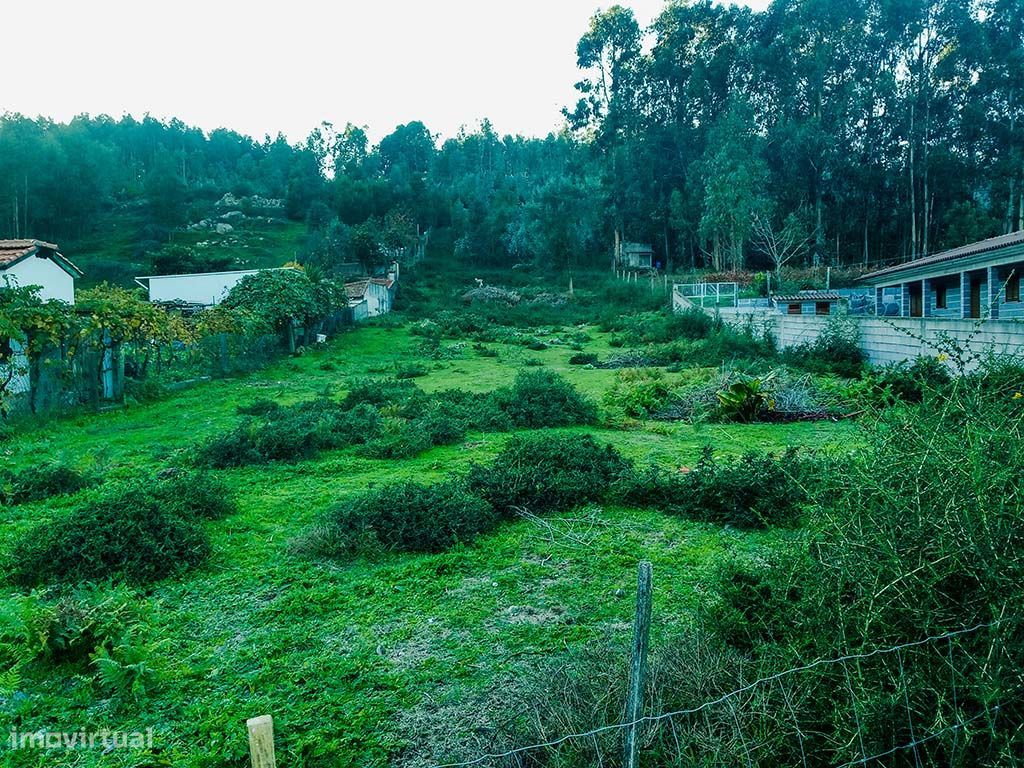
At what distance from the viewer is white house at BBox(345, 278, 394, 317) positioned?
34969mm

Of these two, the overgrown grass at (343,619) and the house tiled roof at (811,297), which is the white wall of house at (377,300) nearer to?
the house tiled roof at (811,297)

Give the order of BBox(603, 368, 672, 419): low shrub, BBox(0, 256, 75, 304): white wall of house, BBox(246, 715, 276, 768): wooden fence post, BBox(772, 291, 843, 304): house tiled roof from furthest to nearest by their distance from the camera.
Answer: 1. BBox(772, 291, 843, 304): house tiled roof
2. BBox(0, 256, 75, 304): white wall of house
3. BBox(603, 368, 672, 419): low shrub
4. BBox(246, 715, 276, 768): wooden fence post

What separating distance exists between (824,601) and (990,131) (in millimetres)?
49096

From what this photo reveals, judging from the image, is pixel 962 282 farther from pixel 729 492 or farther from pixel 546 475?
pixel 546 475

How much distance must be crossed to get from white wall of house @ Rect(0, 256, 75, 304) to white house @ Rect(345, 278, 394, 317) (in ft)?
36.4

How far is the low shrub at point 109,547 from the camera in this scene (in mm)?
5309

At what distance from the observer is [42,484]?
761cm

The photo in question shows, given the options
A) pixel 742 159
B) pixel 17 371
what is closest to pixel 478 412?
pixel 17 371

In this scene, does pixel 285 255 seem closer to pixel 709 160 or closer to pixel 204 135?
pixel 709 160

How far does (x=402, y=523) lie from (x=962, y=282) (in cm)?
2124

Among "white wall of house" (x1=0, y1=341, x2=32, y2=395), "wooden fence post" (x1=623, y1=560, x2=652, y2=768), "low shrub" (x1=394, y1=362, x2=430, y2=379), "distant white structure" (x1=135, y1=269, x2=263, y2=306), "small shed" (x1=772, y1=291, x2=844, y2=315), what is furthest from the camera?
"distant white structure" (x1=135, y1=269, x2=263, y2=306)

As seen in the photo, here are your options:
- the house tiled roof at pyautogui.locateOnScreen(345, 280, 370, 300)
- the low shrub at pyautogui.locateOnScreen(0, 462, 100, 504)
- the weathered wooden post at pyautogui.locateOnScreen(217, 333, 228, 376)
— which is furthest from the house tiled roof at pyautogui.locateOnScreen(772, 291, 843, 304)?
the low shrub at pyautogui.locateOnScreen(0, 462, 100, 504)

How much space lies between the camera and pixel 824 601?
2.96m

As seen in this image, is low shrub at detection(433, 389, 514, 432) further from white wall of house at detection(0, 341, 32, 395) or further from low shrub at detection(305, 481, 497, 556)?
white wall of house at detection(0, 341, 32, 395)
